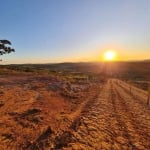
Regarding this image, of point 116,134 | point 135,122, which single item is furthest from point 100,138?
point 135,122

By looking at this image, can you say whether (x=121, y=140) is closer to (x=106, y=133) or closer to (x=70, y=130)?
(x=106, y=133)

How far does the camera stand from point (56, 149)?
7.73 metres

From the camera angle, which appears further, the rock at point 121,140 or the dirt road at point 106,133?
the rock at point 121,140

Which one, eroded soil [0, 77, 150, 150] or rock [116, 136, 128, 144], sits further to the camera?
rock [116, 136, 128, 144]

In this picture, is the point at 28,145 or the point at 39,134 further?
the point at 39,134

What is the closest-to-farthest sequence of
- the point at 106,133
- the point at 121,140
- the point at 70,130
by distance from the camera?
the point at 121,140, the point at 106,133, the point at 70,130

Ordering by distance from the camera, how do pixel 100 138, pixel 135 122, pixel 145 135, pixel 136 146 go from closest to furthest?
pixel 136 146 < pixel 100 138 < pixel 145 135 < pixel 135 122

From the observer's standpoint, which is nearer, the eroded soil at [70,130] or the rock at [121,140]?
the eroded soil at [70,130]

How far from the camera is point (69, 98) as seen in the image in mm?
20984

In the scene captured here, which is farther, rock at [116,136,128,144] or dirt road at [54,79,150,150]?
rock at [116,136,128,144]

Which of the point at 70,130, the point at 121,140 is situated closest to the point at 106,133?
the point at 121,140

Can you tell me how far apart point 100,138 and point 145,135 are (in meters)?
2.23

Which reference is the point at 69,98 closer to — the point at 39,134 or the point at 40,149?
the point at 39,134

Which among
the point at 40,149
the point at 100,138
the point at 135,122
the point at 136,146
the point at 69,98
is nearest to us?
the point at 40,149
